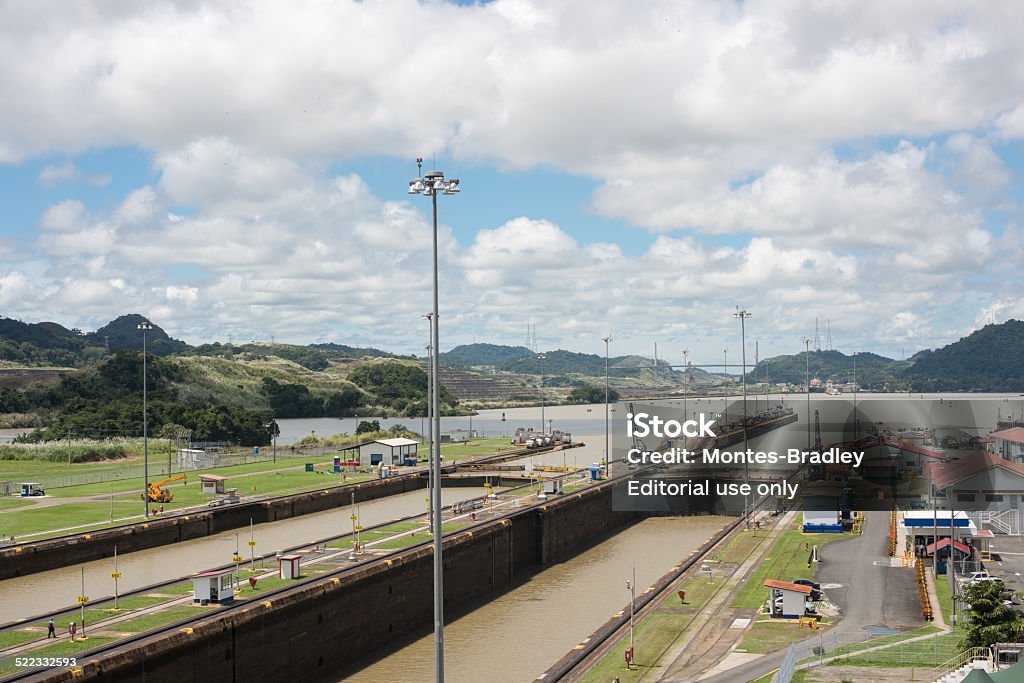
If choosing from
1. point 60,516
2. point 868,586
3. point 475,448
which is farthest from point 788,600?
point 475,448

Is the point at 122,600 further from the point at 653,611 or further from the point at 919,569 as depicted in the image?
the point at 919,569

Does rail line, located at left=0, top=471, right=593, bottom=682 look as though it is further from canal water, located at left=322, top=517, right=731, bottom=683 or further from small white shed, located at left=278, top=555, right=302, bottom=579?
canal water, located at left=322, top=517, right=731, bottom=683

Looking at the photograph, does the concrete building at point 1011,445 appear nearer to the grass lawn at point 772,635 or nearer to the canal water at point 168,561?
the grass lawn at point 772,635

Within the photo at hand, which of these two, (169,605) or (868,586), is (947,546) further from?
(169,605)

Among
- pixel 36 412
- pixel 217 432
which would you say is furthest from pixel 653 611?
pixel 36 412

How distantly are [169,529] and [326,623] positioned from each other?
84.2ft

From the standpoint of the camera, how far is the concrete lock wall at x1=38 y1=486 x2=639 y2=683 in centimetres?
3422

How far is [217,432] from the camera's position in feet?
442

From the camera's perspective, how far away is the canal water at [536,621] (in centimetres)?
4344

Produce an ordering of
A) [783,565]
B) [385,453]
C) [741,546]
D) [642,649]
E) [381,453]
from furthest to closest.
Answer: [381,453] → [385,453] → [741,546] → [783,565] → [642,649]

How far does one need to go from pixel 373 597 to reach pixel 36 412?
13231 cm

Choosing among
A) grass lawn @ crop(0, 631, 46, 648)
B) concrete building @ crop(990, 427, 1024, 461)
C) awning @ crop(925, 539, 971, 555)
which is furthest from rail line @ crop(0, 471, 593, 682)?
concrete building @ crop(990, 427, 1024, 461)

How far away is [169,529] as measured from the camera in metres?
64.9

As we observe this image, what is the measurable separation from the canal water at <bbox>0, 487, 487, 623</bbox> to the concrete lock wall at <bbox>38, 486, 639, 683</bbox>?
10472mm
